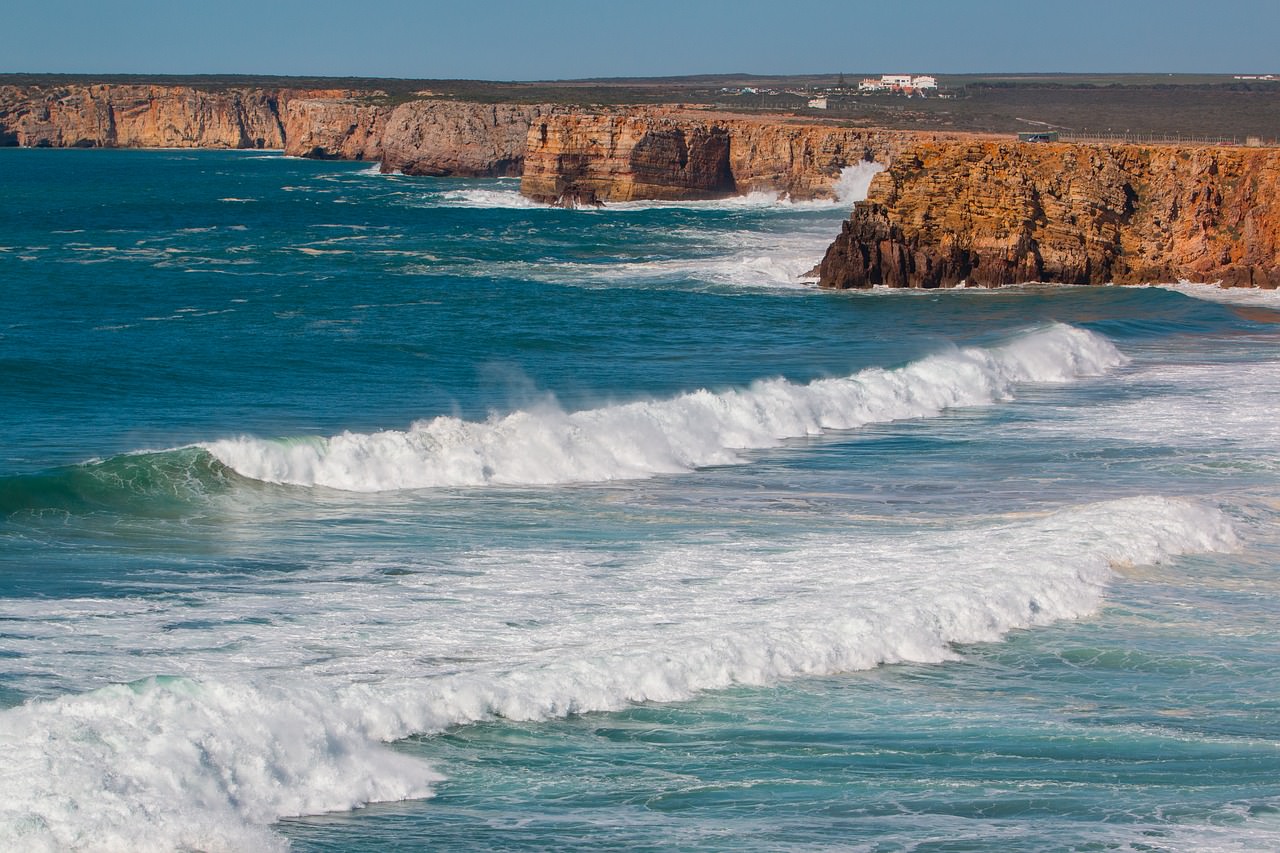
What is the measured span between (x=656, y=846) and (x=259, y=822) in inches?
82.8

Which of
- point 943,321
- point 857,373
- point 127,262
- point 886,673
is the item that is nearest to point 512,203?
point 127,262

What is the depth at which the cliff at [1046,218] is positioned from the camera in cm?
3900

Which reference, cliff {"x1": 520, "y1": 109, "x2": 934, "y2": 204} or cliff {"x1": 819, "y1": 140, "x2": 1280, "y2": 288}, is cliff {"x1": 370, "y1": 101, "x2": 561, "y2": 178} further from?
cliff {"x1": 819, "y1": 140, "x2": 1280, "y2": 288}

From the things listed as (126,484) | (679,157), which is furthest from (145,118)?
(126,484)

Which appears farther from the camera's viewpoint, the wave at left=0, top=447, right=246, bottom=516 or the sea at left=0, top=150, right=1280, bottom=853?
the wave at left=0, top=447, right=246, bottom=516

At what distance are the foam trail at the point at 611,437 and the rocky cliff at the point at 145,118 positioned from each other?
464ft

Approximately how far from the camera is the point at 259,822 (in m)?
8.29

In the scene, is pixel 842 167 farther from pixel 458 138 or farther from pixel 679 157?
pixel 458 138

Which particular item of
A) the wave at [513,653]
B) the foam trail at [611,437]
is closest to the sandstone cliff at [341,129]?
the foam trail at [611,437]

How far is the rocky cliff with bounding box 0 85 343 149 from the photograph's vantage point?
506 ft

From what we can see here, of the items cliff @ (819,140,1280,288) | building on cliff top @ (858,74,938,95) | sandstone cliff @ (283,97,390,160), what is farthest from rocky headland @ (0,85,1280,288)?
building on cliff top @ (858,74,938,95)

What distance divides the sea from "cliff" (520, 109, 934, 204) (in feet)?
156

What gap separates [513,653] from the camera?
11.1 m

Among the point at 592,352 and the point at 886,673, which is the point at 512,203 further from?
the point at 886,673
